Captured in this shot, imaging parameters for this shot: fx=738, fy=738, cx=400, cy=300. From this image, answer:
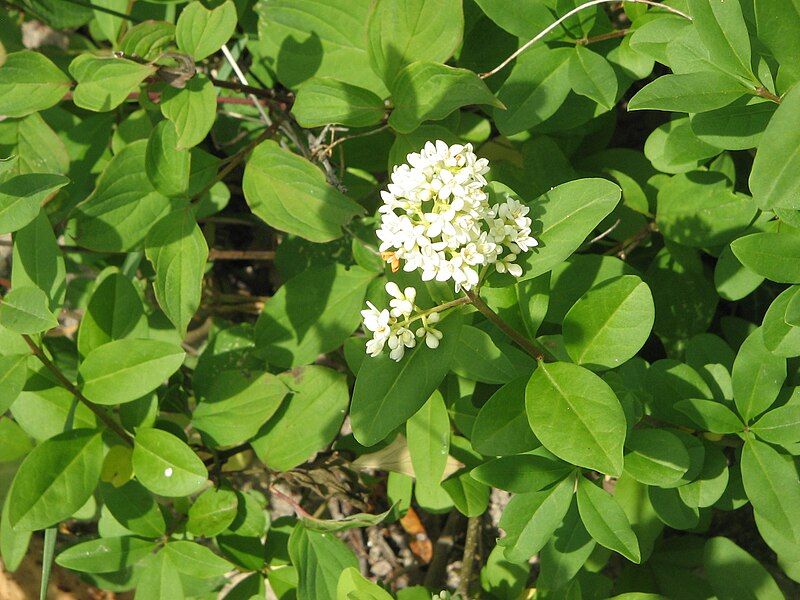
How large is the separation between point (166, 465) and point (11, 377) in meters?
0.48

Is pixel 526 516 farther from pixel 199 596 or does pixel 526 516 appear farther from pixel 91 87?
pixel 91 87

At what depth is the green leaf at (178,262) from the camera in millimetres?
2041

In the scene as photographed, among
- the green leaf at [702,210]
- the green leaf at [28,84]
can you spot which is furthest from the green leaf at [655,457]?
the green leaf at [28,84]

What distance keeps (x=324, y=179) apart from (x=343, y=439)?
922mm

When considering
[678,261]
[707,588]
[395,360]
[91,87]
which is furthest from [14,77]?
[707,588]

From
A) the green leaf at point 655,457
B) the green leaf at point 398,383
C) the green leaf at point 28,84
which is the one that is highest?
the green leaf at point 28,84

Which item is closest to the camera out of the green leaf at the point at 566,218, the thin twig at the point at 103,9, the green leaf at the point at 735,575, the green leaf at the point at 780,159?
the green leaf at the point at 780,159

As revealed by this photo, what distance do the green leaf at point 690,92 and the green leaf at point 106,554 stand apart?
1.91 m

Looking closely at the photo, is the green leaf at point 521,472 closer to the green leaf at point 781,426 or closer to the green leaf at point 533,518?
the green leaf at point 533,518

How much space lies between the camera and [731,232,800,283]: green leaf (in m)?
1.71

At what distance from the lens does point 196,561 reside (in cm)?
222

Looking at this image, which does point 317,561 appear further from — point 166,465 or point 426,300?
point 426,300

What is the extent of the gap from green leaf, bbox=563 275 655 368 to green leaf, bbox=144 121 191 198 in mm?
1146

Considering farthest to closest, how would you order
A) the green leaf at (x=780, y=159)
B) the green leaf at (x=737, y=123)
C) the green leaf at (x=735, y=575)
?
the green leaf at (x=735, y=575) < the green leaf at (x=737, y=123) < the green leaf at (x=780, y=159)
